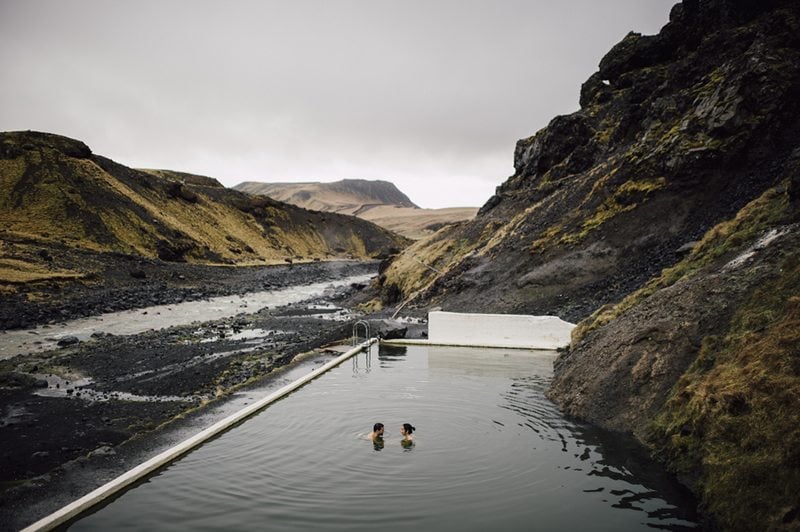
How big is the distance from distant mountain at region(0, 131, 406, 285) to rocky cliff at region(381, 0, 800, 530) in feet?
89.5

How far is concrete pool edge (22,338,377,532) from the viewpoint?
5.66 meters

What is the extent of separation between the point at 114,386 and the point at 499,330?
12.8m

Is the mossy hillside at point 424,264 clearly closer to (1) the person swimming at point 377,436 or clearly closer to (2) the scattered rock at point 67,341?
(2) the scattered rock at point 67,341

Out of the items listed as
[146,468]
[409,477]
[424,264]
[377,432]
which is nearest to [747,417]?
[409,477]

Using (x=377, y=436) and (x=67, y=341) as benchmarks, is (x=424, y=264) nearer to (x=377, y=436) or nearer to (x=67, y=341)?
(x=67, y=341)

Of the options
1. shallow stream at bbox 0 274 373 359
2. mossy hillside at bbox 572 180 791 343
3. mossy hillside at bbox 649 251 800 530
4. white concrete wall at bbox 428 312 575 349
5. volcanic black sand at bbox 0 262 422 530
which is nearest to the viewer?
mossy hillside at bbox 649 251 800 530

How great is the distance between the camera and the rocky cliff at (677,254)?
6.37m

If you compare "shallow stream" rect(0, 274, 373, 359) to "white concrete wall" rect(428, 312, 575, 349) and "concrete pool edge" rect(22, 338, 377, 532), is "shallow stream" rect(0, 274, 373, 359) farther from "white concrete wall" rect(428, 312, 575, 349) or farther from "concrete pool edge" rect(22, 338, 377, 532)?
"white concrete wall" rect(428, 312, 575, 349)

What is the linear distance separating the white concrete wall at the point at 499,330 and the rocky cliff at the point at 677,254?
2178mm

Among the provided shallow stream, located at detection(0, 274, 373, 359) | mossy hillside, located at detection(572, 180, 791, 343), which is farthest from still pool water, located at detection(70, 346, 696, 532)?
shallow stream, located at detection(0, 274, 373, 359)

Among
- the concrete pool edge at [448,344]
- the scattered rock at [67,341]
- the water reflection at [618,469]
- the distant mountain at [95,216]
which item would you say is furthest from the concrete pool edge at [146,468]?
the distant mountain at [95,216]

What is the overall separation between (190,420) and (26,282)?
26541 millimetres

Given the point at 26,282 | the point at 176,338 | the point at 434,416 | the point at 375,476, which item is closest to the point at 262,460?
the point at 375,476

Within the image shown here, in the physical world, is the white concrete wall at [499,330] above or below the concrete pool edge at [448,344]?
above
